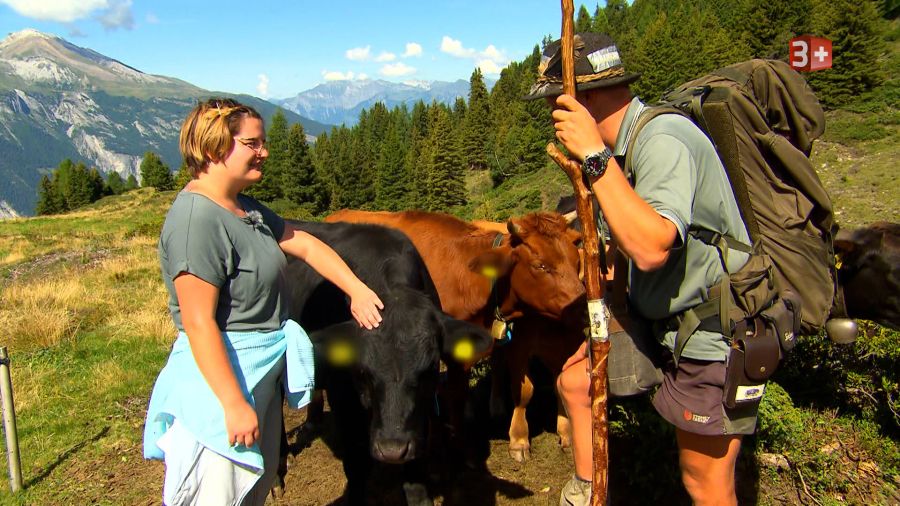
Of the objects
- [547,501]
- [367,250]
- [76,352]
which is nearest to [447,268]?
[367,250]

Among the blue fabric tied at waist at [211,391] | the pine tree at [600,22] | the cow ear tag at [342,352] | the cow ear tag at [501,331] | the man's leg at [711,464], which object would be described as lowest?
the cow ear tag at [501,331]

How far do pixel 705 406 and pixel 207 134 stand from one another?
7.68 ft

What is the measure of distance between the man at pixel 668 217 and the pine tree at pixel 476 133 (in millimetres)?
74245

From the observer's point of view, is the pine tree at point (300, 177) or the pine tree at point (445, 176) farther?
the pine tree at point (300, 177)

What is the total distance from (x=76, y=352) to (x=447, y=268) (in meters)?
5.75

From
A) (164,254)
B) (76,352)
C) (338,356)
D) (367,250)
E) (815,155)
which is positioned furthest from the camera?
(815,155)

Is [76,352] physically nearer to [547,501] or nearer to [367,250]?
[367,250]

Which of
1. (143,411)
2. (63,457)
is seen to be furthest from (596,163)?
(143,411)

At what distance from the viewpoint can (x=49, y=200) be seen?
77.4 m

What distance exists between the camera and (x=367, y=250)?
4289 mm

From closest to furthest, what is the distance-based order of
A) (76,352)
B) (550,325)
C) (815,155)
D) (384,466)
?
(384,466)
(550,325)
(76,352)
(815,155)

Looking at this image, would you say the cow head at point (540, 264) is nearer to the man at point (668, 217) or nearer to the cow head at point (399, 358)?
the cow head at point (399, 358)

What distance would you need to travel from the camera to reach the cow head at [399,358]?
3014 mm

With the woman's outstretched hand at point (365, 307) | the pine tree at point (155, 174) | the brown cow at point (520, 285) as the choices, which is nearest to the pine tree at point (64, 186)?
the pine tree at point (155, 174)
